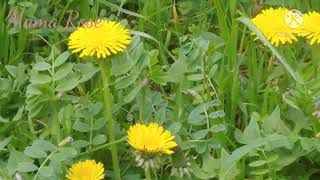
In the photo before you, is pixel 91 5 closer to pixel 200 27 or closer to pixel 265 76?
pixel 200 27

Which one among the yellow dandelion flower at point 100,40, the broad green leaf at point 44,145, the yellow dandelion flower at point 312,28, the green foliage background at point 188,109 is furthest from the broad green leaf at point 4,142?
the yellow dandelion flower at point 312,28

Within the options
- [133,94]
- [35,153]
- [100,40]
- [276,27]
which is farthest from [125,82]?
[276,27]

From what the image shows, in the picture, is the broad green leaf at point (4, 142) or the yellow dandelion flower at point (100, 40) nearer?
the yellow dandelion flower at point (100, 40)

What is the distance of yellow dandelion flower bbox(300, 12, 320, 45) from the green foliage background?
→ 0.19 feet

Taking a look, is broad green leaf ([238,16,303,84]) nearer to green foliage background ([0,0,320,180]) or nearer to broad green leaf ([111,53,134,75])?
green foliage background ([0,0,320,180])

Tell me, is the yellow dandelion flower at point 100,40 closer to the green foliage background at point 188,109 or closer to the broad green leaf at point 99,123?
the green foliage background at point 188,109

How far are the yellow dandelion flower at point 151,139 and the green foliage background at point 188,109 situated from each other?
0.07m

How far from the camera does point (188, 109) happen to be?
1.52 m

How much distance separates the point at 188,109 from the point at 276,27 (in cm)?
25

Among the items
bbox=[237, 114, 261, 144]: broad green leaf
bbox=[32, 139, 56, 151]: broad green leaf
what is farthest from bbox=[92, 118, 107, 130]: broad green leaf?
bbox=[237, 114, 261, 144]: broad green leaf

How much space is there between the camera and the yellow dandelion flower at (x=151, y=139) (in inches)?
48.5

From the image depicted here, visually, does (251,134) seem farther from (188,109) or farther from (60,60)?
(60,60)

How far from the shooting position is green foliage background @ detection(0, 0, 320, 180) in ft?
4.39

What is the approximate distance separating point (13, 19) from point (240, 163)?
0.79 metres
